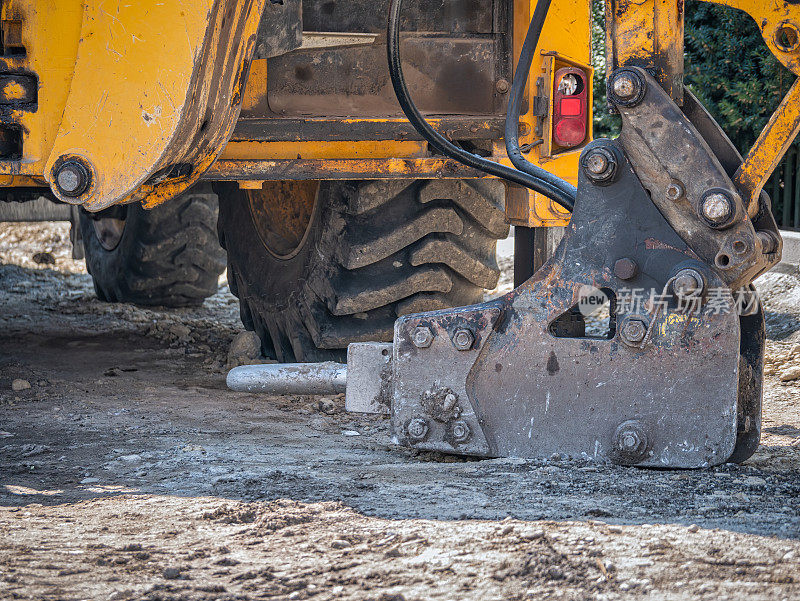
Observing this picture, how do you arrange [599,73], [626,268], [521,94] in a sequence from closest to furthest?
[626,268]
[521,94]
[599,73]

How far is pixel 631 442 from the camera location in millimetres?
2818

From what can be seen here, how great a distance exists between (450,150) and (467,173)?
429 mm

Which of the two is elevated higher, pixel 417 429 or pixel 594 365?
pixel 594 365

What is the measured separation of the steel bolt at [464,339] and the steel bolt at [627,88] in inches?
30.4

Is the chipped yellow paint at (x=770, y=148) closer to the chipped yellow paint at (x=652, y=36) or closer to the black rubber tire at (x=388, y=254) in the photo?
the chipped yellow paint at (x=652, y=36)

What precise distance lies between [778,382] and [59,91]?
316 cm

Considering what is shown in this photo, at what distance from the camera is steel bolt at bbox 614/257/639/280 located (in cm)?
284

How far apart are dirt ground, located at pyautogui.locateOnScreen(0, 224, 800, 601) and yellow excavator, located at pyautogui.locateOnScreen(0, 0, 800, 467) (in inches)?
8.6

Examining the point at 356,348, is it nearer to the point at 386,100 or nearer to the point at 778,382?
the point at 386,100

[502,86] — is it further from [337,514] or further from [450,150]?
[337,514]

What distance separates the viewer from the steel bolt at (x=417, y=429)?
10.2 ft

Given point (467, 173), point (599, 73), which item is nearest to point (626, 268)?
point (467, 173)

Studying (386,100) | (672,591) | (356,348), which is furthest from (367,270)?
(672,591)

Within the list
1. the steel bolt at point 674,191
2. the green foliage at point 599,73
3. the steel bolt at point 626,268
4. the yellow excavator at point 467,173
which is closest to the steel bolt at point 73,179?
the yellow excavator at point 467,173
